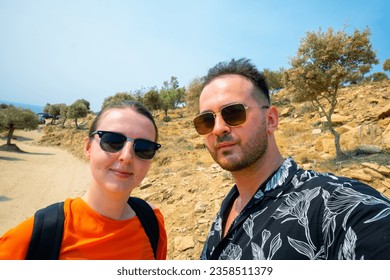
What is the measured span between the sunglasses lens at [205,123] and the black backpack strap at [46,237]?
146 centimetres

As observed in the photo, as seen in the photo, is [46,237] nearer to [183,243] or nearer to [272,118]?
[272,118]

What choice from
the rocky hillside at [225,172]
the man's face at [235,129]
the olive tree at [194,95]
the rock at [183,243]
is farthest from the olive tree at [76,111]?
the man's face at [235,129]

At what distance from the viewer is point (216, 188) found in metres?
7.83

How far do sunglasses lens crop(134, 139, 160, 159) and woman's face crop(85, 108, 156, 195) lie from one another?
0.04 meters

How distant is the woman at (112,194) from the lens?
1.80 m

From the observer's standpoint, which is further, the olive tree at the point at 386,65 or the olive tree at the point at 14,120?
the olive tree at the point at 386,65

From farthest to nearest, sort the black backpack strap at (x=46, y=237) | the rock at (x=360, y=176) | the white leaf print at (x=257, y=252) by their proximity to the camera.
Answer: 1. the rock at (x=360, y=176)
2. the black backpack strap at (x=46, y=237)
3. the white leaf print at (x=257, y=252)

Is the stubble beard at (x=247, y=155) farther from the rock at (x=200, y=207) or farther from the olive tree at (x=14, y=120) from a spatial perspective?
the olive tree at (x=14, y=120)

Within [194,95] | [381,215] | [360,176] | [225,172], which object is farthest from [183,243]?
[194,95]

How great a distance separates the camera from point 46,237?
5.33ft

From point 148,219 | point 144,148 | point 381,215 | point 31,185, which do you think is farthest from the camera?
point 31,185

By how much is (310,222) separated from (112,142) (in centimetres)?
Result: 162

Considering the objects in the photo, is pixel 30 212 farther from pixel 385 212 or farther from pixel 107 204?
pixel 385 212
